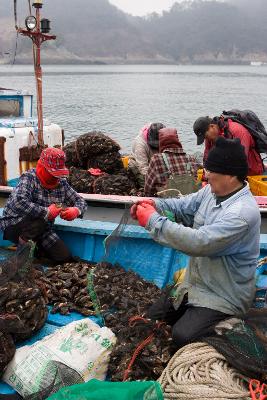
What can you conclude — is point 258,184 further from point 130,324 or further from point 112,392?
point 112,392

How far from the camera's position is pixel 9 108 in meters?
11.5

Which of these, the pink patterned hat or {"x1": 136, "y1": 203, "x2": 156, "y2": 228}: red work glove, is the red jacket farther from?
{"x1": 136, "y1": 203, "x2": 156, "y2": 228}: red work glove

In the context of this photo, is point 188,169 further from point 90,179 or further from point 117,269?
point 117,269

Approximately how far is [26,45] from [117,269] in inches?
6175

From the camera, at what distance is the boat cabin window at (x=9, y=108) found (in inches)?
452

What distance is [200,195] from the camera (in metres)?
4.25

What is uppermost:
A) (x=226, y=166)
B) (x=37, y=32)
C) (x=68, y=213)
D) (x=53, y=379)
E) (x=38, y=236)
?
(x=37, y=32)

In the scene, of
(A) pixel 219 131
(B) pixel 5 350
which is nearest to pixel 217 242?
(B) pixel 5 350

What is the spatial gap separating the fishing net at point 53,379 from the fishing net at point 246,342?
3.14ft

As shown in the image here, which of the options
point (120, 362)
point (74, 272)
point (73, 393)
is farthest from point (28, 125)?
point (73, 393)

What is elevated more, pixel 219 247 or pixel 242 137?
pixel 242 137

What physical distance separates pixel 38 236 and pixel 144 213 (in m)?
2.44

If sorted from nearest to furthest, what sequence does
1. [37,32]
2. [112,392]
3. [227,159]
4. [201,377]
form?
[112,392] < [201,377] < [227,159] < [37,32]

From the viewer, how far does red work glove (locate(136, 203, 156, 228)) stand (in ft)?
12.1
